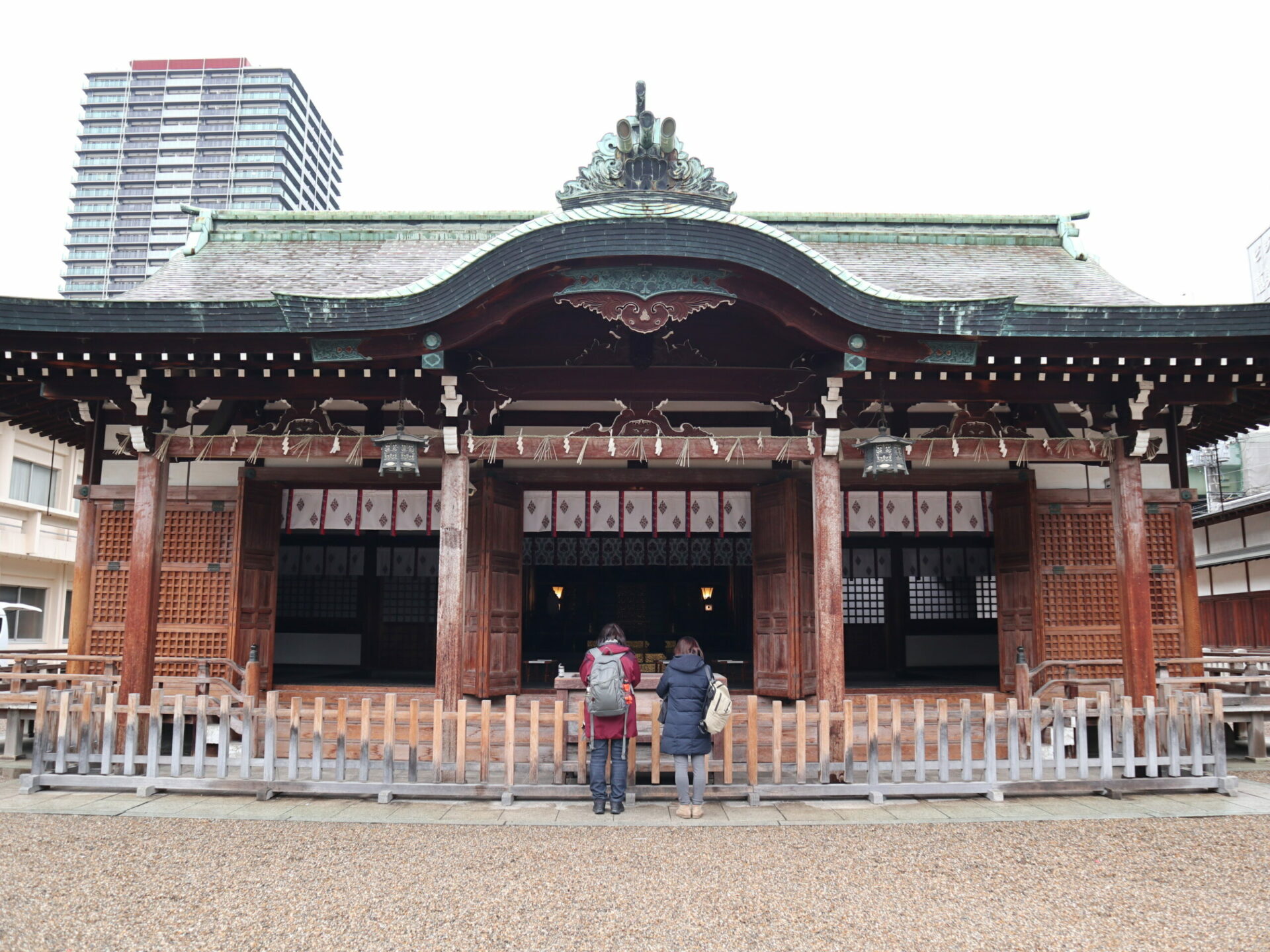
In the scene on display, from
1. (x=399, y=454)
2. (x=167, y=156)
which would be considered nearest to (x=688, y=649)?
(x=399, y=454)

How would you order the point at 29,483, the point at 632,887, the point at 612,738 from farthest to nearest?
the point at 29,483 < the point at 612,738 < the point at 632,887

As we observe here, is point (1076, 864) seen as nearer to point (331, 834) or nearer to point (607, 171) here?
point (331, 834)

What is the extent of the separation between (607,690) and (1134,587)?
5509 mm

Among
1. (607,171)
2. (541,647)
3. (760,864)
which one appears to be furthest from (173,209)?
(760,864)

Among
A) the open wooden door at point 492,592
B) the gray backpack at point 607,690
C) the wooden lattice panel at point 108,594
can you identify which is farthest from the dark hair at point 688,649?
the wooden lattice panel at point 108,594

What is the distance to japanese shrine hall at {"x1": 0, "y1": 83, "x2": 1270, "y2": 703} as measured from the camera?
768cm

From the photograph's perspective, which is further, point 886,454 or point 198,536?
point 198,536

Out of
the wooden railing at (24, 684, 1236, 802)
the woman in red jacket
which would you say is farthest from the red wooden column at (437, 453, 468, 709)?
the woman in red jacket

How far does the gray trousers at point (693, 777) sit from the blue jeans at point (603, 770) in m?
0.47

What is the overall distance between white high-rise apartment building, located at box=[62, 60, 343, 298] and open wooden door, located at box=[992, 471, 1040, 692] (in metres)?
74.6

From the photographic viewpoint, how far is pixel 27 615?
97.8ft

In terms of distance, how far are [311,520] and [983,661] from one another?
39.1ft

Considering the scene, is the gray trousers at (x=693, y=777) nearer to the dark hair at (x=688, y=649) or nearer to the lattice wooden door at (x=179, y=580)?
the dark hair at (x=688, y=649)

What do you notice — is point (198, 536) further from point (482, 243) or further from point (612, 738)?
point (612, 738)
